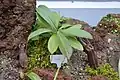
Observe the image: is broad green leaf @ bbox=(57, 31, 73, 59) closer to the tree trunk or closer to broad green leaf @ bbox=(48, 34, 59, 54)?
broad green leaf @ bbox=(48, 34, 59, 54)

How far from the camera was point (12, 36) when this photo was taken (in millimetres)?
1599

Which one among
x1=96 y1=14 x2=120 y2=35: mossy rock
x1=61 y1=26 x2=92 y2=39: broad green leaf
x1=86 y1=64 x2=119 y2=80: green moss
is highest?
x1=61 y1=26 x2=92 y2=39: broad green leaf

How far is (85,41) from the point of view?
183 centimetres

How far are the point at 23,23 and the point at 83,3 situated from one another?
3.42 feet

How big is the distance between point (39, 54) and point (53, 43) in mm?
145

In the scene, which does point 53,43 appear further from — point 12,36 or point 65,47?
point 12,36

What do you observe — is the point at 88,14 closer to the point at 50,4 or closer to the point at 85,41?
the point at 50,4

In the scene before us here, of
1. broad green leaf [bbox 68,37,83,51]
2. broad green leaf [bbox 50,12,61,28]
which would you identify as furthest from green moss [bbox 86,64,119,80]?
broad green leaf [bbox 50,12,61,28]

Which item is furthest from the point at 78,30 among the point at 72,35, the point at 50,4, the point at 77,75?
the point at 50,4

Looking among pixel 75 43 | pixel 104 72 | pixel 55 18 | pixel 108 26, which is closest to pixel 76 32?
pixel 75 43

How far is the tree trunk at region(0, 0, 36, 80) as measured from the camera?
5.15 ft

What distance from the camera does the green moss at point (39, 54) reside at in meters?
1.72

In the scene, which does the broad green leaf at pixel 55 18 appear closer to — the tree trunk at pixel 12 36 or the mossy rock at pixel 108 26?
the tree trunk at pixel 12 36

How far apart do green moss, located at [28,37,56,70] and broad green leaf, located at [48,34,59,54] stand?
118 mm
